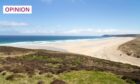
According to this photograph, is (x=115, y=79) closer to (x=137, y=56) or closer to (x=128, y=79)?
(x=128, y=79)

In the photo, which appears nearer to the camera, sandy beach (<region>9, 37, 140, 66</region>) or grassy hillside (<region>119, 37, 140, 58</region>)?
sandy beach (<region>9, 37, 140, 66</region>)

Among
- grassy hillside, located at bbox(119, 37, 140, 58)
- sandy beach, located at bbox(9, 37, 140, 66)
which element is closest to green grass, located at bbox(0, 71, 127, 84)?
sandy beach, located at bbox(9, 37, 140, 66)

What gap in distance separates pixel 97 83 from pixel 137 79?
3.11 metres

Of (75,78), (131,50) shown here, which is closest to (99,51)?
(131,50)

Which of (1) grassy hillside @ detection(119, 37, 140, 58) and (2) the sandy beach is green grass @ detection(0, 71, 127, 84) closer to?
(2) the sandy beach

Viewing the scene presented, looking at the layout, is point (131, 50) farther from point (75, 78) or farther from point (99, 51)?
point (75, 78)

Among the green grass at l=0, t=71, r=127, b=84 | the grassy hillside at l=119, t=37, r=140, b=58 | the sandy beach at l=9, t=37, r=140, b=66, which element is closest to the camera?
the green grass at l=0, t=71, r=127, b=84

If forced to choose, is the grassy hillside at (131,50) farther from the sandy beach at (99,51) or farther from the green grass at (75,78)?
the green grass at (75,78)

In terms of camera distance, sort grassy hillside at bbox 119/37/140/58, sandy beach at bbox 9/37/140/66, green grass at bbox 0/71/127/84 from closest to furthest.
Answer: green grass at bbox 0/71/127/84 < sandy beach at bbox 9/37/140/66 < grassy hillside at bbox 119/37/140/58

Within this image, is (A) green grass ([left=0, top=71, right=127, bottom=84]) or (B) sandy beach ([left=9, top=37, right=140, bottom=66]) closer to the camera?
(A) green grass ([left=0, top=71, right=127, bottom=84])

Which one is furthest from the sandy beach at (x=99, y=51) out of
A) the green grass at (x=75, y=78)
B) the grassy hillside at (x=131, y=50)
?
the green grass at (x=75, y=78)

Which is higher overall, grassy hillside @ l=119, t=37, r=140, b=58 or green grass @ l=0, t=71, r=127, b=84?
green grass @ l=0, t=71, r=127, b=84

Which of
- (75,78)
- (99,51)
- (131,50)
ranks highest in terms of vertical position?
(75,78)

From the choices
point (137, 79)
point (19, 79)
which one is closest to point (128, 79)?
point (137, 79)
